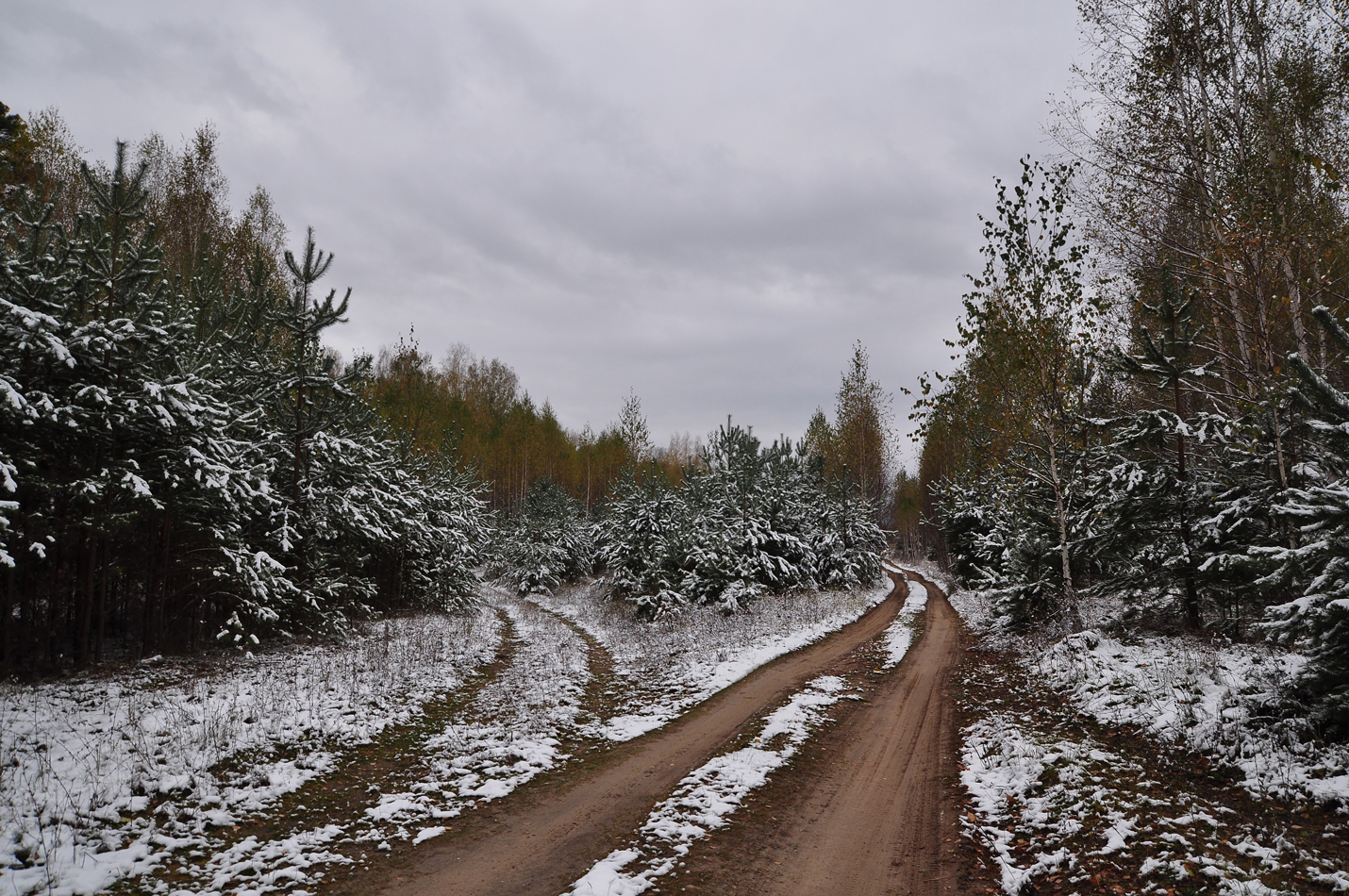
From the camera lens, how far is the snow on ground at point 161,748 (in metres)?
5.40

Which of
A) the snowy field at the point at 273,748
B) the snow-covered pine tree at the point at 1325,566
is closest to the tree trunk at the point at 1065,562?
the snowy field at the point at 273,748

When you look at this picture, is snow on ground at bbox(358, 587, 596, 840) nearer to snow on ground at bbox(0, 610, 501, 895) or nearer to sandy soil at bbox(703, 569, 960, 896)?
snow on ground at bbox(0, 610, 501, 895)

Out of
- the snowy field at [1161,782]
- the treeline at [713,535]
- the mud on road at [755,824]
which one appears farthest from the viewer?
the treeline at [713,535]

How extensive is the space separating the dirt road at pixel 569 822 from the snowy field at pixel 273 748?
1.57 ft

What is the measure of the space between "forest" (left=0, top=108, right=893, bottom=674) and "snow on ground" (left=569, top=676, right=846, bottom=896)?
8.65 meters

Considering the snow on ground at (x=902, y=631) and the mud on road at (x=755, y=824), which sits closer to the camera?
the mud on road at (x=755, y=824)

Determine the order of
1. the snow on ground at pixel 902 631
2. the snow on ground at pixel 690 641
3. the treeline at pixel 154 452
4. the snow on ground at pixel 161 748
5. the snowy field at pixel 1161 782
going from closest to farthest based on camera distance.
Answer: the snowy field at pixel 1161 782 → the snow on ground at pixel 161 748 → the treeline at pixel 154 452 → the snow on ground at pixel 690 641 → the snow on ground at pixel 902 631

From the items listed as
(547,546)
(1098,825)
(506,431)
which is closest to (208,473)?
(1098,825)

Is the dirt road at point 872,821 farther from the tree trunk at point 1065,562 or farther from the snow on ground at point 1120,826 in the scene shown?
the tree trunk at point 1065,562

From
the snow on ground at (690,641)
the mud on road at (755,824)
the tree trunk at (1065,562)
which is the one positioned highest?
the tree trunk at (1065,562)

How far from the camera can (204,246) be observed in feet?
79.1

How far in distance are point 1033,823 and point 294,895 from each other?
23.3 ft

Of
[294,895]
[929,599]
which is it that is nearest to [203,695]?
[294,895]

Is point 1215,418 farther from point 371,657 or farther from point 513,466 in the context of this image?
point 513,466
